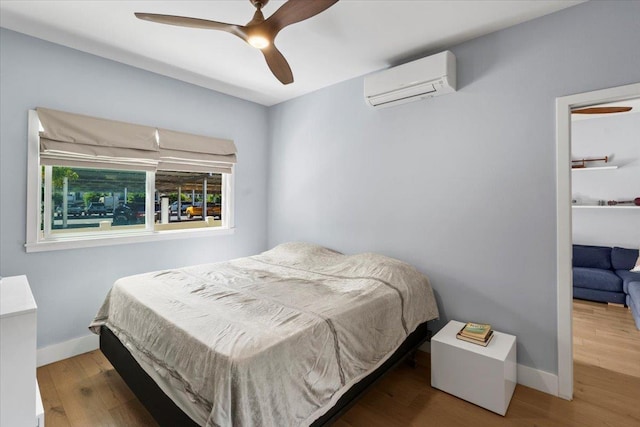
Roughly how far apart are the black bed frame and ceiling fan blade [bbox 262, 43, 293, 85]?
6.90 ft

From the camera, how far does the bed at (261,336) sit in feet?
4.27

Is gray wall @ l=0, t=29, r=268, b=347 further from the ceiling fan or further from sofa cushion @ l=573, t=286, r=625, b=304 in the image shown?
sofa cushion @ l=573, t=286, r=625, b=304

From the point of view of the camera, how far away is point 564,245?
2070 mm

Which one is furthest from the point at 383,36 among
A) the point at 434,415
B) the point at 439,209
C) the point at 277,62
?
the point at 434,415

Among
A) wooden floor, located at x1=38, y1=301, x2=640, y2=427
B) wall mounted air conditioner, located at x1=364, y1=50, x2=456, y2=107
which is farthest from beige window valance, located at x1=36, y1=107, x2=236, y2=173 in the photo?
wall mounted air conditioner, located at x1=364, y1=50, x2=456, y2=107

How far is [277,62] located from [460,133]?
160 centimetres

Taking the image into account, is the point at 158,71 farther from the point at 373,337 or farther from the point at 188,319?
the point at 373,337

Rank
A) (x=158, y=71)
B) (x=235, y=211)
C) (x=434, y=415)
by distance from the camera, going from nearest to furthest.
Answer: (x=434, y=415), (x=158, y=71), (x=235, y=211)

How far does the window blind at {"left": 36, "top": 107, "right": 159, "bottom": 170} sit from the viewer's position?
2463mm

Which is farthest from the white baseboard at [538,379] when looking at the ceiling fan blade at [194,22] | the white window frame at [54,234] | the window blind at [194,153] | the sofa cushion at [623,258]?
the window blind at [194,153]

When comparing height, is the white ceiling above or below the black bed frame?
above

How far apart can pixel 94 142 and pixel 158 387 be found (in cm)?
220

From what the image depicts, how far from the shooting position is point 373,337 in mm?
1938

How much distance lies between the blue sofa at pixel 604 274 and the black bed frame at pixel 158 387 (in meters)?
2.91
